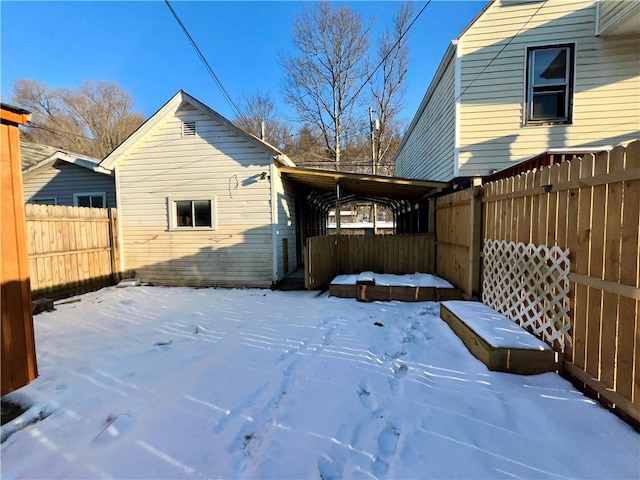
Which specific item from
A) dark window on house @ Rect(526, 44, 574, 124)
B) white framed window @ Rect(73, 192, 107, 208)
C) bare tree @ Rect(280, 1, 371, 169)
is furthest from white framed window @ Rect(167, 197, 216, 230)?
bare tree @ Rect(280, 1, 371, 169)

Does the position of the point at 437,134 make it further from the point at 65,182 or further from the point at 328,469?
the point at 65,182

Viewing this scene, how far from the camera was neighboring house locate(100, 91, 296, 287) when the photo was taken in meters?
8.02

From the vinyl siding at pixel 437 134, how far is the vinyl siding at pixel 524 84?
43cm

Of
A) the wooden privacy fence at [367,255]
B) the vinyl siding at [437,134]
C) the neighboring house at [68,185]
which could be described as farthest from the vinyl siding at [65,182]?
the vinyl siding at [437,134]

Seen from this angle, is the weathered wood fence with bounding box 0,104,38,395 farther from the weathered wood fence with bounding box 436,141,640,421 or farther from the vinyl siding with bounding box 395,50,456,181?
A: the vinyl siding with bounding box 395,50,456,181

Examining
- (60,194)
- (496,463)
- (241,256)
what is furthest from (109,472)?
(60,194)

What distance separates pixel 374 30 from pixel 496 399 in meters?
22.8

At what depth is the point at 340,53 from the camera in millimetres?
19156

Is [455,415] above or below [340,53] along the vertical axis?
below

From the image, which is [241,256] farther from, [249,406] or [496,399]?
[496,399]

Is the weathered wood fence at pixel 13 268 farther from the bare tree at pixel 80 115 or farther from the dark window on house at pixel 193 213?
the bare tree at pixel 80 115

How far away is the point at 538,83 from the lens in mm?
7000

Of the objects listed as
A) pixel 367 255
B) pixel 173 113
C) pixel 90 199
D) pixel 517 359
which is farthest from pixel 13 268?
pixel 90 199

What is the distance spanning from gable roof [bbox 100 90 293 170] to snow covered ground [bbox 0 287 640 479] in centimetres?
517
